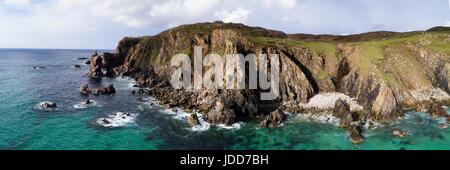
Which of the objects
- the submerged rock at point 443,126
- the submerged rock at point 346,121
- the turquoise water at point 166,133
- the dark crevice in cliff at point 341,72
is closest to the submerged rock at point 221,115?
the turquoise water at point 166,133

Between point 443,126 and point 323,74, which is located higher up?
point 323,74

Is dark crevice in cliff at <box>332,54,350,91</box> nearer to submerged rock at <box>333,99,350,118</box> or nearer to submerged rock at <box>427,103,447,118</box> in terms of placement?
submerged rock at <box>333,99,350,118</box>

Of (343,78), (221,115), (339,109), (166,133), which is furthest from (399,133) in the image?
(166,133)

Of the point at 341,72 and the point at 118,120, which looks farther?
the point at 341,72

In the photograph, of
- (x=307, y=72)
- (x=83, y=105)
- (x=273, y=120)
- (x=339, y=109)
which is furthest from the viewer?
(x=307, y=72)

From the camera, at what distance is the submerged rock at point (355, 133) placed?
46594 millimetres

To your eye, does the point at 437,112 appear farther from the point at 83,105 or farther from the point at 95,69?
the point at 95,69

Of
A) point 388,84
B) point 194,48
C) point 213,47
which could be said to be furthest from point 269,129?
point 194,48

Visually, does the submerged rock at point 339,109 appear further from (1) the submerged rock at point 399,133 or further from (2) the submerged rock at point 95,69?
(2) the submerged rock at point 95,69

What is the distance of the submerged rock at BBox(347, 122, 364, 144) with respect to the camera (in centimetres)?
4659

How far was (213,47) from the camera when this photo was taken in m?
94.0

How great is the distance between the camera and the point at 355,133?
156ft

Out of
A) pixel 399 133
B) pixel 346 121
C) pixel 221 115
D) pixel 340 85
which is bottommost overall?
pixel 399 133
